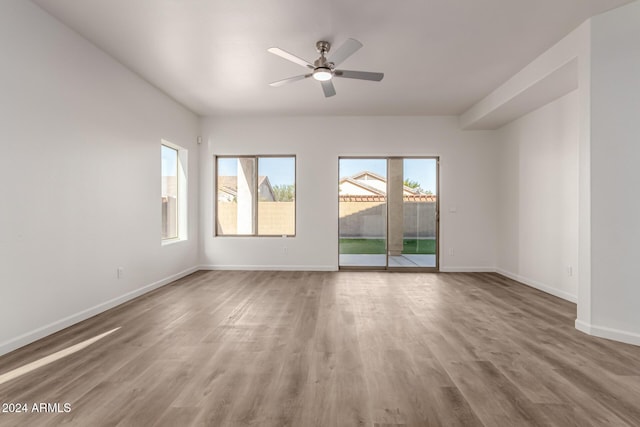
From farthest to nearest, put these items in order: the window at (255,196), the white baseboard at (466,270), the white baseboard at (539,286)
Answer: the window at (255,196) < the white baseboard at (466,270) < the white baseboard at (539,286)

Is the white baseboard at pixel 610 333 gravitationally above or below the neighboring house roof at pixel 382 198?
below

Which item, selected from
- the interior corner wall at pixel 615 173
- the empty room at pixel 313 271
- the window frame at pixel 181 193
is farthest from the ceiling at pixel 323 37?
Answer: the window frame at pixel 181 193

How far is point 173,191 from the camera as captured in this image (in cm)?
553

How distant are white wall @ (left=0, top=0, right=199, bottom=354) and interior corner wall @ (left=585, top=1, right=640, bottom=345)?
5.01m

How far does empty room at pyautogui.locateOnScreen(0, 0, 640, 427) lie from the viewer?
201cm

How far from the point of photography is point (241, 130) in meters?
6.21

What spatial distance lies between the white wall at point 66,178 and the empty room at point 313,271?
0.02m

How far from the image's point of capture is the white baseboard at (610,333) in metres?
2.74

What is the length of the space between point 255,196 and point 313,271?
189 cm

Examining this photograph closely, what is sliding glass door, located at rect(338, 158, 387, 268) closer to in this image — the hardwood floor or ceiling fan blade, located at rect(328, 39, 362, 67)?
the hardwood floor

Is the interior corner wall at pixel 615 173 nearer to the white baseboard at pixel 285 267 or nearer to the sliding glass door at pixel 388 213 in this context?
the sliding glass door at pixel 388 213

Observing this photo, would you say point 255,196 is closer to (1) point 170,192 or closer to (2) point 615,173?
(1) point 170,192

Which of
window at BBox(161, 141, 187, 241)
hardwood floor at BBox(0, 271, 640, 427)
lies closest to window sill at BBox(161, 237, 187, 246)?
window at BBox(161, 141, 187, 241)

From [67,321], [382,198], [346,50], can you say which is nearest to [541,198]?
[382,198]
